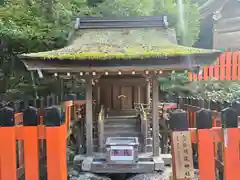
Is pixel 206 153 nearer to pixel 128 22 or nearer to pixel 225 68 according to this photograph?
pixel 128 22

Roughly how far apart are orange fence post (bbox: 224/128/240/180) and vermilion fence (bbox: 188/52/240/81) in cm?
783

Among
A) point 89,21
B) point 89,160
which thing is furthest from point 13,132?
point 89,21

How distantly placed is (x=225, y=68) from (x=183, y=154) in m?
8.54

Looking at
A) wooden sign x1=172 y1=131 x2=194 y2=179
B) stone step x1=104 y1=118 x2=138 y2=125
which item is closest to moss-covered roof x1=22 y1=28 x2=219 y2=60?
stone step x1=104 y1=118 x2=138 y2=125

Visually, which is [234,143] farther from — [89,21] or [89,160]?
[89,21]

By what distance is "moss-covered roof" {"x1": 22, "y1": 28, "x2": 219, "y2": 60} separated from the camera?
6.85 m

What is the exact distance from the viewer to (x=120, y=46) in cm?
756

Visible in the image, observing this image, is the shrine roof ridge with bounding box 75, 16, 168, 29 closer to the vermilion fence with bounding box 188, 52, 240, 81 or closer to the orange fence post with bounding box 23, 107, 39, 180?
the vermilion fence with bounding box 188, 52, 240, 81

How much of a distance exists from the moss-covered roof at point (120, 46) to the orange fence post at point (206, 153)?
3.59 metres

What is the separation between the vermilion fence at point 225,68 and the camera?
1105cm

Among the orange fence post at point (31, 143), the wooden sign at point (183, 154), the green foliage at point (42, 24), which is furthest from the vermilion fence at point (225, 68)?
the orange fence post at point (31, 143)

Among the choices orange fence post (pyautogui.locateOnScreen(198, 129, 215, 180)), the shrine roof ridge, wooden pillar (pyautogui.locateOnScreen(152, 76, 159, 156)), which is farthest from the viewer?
the shrine roof ridge

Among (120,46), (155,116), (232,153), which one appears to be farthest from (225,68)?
(232,153)

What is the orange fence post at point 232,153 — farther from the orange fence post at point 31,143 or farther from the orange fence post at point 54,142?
the orange fence post at point 31,143
